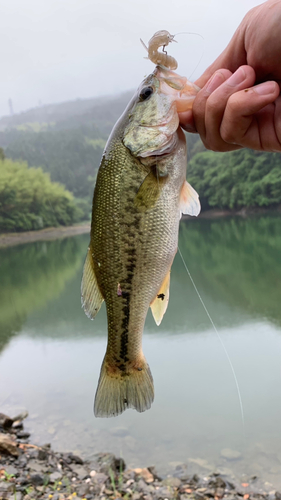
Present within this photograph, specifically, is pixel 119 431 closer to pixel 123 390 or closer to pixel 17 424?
pixel 17 424

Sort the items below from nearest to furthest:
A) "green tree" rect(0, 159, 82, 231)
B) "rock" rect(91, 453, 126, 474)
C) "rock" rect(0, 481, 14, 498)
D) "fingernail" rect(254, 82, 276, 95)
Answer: "fingernail" rect(254, 82, 276, 95)
"rock" rect(0, 481, 14, 498)
"rock" rect(91, 453, 126, 474)
"green tree" rect(0, 159, 82, 231)

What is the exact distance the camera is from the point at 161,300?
6.24 feet

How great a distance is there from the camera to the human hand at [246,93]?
1566 millimetres

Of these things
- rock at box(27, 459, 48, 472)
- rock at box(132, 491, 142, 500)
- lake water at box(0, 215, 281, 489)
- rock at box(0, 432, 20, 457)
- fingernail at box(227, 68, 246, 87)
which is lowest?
lake water at box(0, 215, 281, 489)

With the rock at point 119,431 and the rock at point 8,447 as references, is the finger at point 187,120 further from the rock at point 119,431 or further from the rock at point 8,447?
the rock at point 119,431

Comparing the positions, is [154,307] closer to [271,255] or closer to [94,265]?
[94,265]

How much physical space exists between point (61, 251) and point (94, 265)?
3377 centimetres

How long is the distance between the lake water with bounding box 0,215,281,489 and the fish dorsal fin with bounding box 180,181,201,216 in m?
4.87

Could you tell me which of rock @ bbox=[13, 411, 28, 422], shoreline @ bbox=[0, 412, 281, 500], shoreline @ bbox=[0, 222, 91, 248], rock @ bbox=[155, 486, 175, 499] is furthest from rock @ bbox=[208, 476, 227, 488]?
shoreline @ bbox=[0, 222, 91, 248]

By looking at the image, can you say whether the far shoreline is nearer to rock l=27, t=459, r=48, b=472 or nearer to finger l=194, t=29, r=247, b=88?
rock l=27, t=459, r=48, b=472

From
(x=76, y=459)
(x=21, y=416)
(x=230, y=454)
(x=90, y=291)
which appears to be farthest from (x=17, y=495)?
(x=90, y=291)


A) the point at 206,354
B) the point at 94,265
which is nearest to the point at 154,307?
the point at 94,265

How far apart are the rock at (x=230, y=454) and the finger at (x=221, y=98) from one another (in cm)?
546

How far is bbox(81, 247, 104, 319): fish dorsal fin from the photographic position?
184 cm
